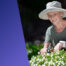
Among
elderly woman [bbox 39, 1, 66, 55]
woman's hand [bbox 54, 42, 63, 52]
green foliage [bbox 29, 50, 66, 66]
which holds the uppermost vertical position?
elderly woman [bbox 39, 1, 66, 55]

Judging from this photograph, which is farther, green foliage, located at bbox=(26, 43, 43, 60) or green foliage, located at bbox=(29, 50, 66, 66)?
green foliage, located at bbox=(26, 43, 43, 60)

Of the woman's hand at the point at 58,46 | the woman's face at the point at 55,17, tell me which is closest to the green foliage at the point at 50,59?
the woman's hand at the point at 58,46

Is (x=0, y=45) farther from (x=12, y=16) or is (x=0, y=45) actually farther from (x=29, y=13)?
(x=29, y=13)

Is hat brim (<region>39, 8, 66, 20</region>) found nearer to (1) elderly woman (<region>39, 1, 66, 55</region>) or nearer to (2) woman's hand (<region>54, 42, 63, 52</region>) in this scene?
(1) elderly woman (<region>39, 1, 66, 55</region>)

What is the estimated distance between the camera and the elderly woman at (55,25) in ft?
10.2

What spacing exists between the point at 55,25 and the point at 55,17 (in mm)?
103

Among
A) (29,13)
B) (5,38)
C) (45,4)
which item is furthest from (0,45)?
(45,4)

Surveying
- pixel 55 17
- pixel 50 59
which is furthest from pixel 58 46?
pixel 55 17

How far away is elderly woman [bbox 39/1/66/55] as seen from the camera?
3.11 metres

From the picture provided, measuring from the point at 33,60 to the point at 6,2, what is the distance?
876 millimetres

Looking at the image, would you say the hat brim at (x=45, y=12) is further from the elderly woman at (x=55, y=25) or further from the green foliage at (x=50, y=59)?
the green foliage at (x=50, y=59)

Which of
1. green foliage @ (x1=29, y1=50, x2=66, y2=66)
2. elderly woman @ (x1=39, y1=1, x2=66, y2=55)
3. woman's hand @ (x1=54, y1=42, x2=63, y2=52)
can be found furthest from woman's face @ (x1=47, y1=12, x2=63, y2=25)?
green foliage @ (x1=29, y1=50, x2=66, y2=66)

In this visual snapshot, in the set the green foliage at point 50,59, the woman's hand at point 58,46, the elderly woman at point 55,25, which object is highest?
the elderly woman at point 55,25

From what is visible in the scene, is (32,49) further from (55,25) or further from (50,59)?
(55,25)
